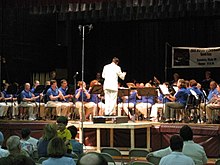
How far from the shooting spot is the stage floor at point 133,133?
12.4 meters

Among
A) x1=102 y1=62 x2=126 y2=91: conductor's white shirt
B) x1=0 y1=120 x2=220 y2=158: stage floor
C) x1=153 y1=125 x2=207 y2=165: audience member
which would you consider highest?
x1=102 y1=62 x2=126 y2=91: conductor's white shirt

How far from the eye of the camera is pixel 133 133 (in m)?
12.8

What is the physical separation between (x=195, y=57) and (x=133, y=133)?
23.8ft

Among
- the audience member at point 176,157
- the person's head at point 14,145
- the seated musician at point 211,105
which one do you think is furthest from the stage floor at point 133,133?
the person's head at point 14,145

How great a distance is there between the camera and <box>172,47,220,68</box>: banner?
18.6 m

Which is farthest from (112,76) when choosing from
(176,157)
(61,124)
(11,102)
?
(176,157)

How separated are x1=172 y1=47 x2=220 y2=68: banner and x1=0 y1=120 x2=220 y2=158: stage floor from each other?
244 inches

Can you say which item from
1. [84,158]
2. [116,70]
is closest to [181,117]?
[116,70]

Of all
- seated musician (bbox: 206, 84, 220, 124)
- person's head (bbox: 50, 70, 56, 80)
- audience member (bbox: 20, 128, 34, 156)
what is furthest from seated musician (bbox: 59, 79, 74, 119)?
audience member (bbox: 20, 128, 34, 156)

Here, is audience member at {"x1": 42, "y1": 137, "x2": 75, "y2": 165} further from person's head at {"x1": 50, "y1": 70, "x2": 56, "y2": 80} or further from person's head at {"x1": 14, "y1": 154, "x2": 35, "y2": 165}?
person's head at {"x1": 50, "y1": 70, "x2": 56, "y2": 80}

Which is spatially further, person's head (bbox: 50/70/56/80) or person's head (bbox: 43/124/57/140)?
person's head (bbox: 50/70/56/80)

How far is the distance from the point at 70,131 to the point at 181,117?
6864mm

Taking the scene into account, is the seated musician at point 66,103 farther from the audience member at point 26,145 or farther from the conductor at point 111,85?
the audience member at point 26,145

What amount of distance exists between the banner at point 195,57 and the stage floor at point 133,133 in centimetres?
621
